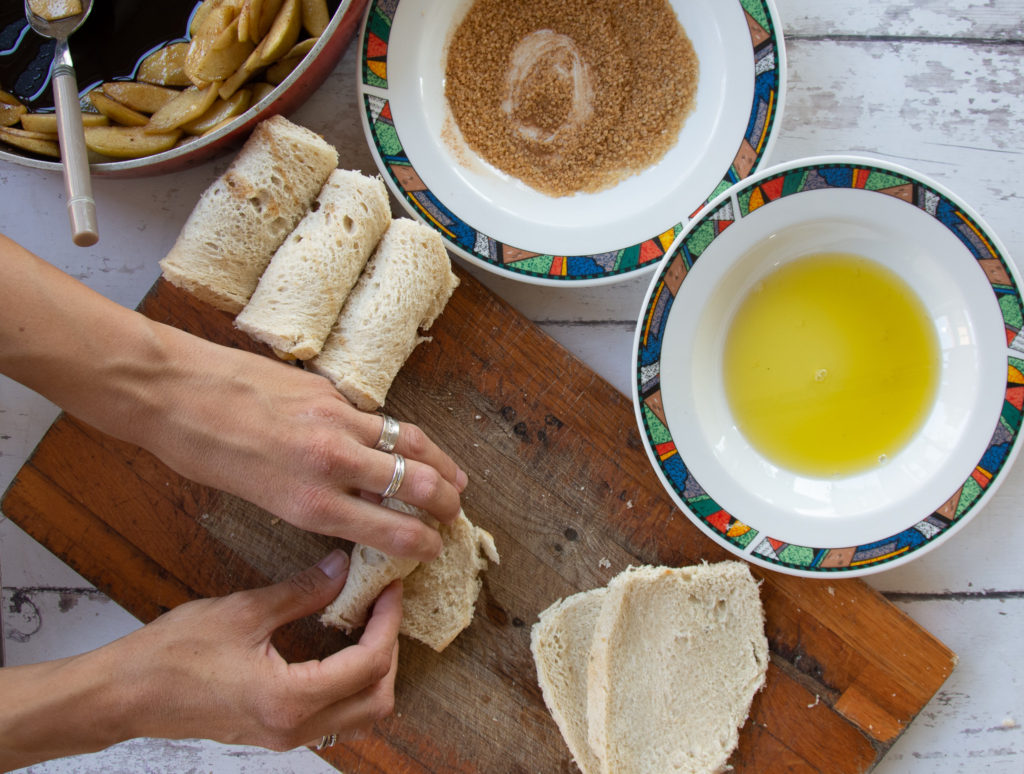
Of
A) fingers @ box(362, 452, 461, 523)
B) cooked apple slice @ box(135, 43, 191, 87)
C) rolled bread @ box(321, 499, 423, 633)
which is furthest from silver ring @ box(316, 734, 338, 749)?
cooked apple slice @ box(135, 43, 191, 87)

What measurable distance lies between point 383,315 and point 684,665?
3.21 ft

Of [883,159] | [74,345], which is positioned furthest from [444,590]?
[883,159]

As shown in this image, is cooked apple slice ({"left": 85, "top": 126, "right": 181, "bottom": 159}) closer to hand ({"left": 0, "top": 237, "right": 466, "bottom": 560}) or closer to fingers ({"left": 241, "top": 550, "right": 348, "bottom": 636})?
hand ({"left": 0, "top": 237, "right": 466, "bottom": 560})

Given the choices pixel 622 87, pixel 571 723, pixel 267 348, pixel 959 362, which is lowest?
pixel 571 723

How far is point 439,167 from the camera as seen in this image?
1.60 metres

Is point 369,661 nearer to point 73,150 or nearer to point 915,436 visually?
point 73,150

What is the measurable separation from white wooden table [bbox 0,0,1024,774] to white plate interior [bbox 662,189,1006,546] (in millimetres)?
181

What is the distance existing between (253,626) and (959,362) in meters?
1.53

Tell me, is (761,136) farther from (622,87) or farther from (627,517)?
(627,517)

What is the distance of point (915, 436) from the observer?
1.65 m

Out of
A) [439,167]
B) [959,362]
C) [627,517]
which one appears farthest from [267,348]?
[959,362]

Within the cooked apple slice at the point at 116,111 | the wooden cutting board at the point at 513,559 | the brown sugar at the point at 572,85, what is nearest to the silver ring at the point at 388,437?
the wooden cutting board at the point at 513,559

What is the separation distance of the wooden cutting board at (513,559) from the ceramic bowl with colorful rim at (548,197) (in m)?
0.15

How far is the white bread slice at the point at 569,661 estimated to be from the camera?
159 cm
